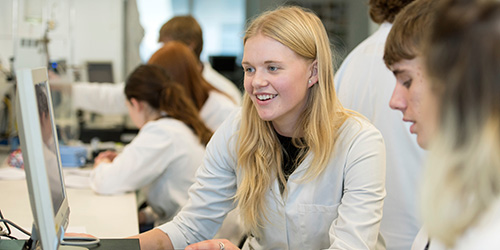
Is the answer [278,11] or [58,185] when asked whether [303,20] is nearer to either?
[278,11]

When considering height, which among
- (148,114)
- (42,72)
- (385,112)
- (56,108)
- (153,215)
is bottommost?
(153,215)

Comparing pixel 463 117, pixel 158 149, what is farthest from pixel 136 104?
pixel 463 117

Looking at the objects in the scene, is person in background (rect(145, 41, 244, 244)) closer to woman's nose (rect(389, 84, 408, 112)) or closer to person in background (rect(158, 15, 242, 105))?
person in background (rect(158, 15, 242, 105))

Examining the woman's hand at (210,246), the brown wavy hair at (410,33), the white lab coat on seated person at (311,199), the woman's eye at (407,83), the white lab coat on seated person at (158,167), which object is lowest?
the white lab coat on seated person at (158,167)

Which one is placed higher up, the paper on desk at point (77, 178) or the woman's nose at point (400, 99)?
the woman's nose at point (400, 99)

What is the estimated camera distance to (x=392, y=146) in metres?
1.95

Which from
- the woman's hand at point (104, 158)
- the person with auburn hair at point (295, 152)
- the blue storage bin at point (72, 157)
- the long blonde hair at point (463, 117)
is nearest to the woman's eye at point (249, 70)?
the person with auburn hair at point (295, 152)

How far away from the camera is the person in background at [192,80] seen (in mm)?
3092

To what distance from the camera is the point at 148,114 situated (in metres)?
2.70

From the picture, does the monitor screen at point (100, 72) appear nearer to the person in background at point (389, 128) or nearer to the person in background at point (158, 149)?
the person in background at point (158, 149)

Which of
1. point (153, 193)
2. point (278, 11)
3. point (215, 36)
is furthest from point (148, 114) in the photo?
point (215, 36)

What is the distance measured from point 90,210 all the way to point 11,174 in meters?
0.78

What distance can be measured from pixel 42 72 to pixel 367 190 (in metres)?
0.86

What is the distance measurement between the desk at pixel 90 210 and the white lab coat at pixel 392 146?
2.91 ft
